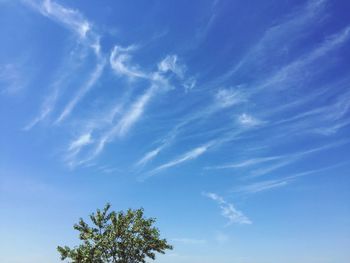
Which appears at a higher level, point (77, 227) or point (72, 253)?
point (77, 227)

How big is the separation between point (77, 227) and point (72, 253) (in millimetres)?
3501

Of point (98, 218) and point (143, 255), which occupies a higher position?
point (98, 218)

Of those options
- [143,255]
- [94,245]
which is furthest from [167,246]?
[94,245]

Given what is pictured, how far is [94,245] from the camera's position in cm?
4594

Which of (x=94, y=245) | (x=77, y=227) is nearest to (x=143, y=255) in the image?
(x=94, y=245)

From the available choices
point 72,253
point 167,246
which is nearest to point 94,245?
point 72,253

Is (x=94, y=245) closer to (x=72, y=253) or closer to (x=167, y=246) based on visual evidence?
(x=72, y=253)

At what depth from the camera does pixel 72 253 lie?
4541cm

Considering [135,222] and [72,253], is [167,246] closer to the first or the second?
[135,222]

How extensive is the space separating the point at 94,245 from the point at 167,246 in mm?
9545

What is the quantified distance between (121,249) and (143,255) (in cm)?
306

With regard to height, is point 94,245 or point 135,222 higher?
point 135,222

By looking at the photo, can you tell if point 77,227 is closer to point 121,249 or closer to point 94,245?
point 94,245

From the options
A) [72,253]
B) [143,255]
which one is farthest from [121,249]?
[72,253]
